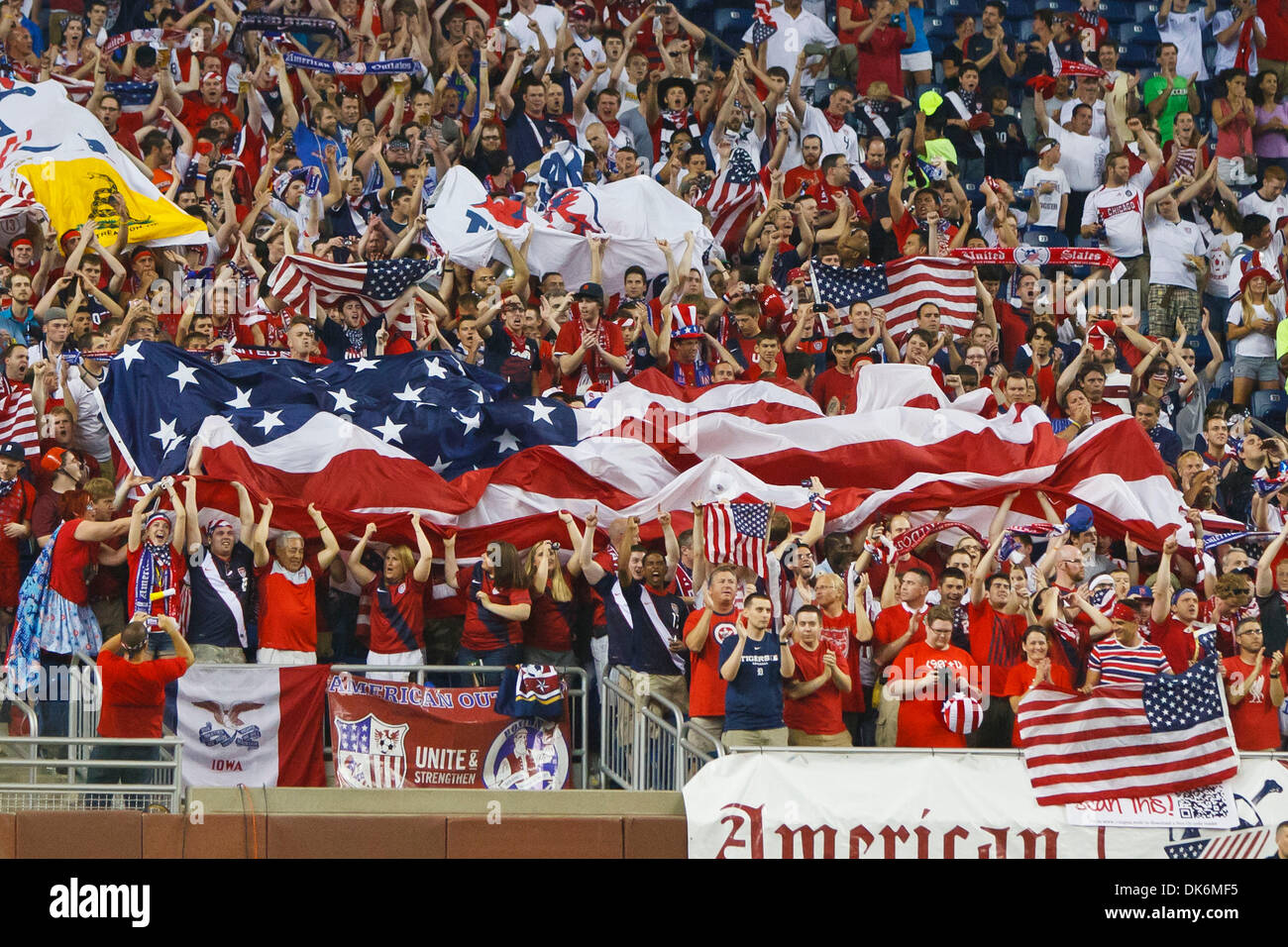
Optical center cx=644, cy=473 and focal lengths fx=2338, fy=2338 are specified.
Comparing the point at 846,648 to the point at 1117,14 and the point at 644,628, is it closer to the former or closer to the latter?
the point at 644,628

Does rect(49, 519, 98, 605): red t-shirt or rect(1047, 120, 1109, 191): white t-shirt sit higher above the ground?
rect(1047, 120, 1109, 191): white t-shirt

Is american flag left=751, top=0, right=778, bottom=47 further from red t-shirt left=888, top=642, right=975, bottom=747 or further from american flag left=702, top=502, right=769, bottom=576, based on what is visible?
red t-shirt left=888, top=642, right=975, bottom=747

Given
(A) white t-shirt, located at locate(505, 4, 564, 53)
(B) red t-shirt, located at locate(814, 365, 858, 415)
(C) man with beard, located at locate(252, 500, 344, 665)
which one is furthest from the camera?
(A) white t-shirt, located at locate(505, 4, 564, 53)

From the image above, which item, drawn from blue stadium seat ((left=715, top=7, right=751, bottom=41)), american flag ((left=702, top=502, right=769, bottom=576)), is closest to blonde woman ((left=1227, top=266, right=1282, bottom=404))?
blue stadium seat ((left=715, top=7, right=751, bottom=41))

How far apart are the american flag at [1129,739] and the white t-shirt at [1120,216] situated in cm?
861

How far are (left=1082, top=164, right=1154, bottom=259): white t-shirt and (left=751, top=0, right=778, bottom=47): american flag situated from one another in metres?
3.72

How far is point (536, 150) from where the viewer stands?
70.7 ft

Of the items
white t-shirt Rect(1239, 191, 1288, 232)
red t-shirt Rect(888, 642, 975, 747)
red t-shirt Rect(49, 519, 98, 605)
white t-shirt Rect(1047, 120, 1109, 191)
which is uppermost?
white t-shirt Rect(1047, 120, 1109, 191)

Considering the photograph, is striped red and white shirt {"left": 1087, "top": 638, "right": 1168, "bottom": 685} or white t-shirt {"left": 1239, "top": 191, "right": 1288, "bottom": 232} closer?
striped red and white shirt {"left": 1087, "top": 638, "right": 1168, "bottom": 685}

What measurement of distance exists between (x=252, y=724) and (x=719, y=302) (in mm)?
6451

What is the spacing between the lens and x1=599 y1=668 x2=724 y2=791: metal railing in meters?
14.0

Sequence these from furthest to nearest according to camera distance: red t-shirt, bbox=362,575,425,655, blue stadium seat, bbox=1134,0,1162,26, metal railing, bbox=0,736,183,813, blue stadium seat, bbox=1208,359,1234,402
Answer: blue stadium seat, bbox=1134,0,1162,26 < blue stadium seat, bbox=1208,359,1234,402 < red t-shirt, bbox=362,575,425,655 < metal railing, bbox=0,736,183,813

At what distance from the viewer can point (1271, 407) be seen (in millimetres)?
20766

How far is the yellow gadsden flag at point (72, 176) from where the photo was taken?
19109 mm
